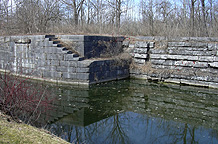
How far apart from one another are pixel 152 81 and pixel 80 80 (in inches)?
143

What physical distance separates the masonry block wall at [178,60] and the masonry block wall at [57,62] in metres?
1.09

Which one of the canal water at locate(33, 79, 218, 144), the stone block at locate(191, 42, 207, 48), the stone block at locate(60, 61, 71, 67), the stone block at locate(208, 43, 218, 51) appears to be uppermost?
the stone block at locate(191, 42, 207, 48)

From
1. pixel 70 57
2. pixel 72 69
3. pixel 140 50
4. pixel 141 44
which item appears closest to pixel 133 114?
pixel 72 69

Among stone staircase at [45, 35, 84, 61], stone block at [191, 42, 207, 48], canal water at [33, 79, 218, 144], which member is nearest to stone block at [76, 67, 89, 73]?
stone staircase at [45, 35, 84, 61]

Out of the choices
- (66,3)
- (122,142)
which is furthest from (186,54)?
(66,3)

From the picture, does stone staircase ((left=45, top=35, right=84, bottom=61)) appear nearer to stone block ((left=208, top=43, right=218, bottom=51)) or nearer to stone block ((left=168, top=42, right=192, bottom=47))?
stone block ((left=168, top=42, right=192, bottom=47))

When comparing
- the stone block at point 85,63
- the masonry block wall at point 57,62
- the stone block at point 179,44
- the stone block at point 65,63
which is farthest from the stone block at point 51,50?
the stone block at point 179,44

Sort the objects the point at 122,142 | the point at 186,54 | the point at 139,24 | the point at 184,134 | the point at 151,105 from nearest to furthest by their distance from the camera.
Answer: the point at 122,142, the point at 184,134, the point at 151,105, the point at 186,54, the point at 139,24

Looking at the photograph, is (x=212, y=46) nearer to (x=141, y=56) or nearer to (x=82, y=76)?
(x=141, y=56)

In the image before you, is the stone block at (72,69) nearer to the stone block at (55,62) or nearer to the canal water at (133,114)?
the stone block at (55,62)

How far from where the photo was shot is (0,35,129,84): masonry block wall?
10173 millimetres

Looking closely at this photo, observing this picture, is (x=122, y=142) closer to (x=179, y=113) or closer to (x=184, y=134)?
(x=184, y=134)

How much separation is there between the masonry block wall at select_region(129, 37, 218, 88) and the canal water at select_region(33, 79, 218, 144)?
2.34 ft

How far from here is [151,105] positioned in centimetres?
780
